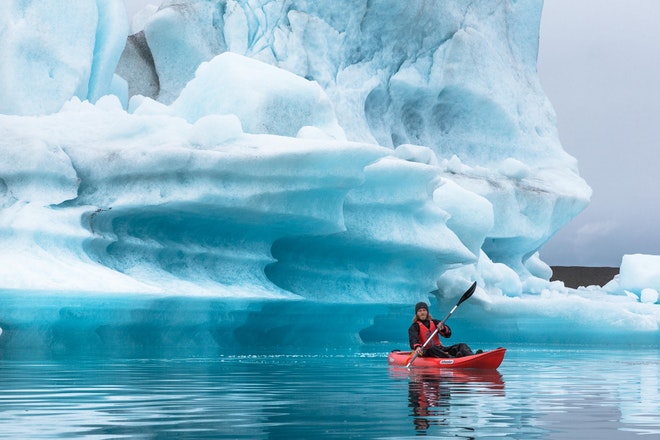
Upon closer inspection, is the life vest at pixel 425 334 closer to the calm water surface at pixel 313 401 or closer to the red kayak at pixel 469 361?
the red kayak at pixel 469 361

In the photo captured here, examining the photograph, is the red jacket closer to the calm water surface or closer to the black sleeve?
the black sleeve

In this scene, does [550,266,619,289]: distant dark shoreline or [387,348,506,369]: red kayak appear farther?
[550,266,619,289]: distant dark shoreline

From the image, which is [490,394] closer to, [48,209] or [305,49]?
[48,209]

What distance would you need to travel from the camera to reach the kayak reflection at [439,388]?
5.57 metres

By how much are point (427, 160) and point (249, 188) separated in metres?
6.47

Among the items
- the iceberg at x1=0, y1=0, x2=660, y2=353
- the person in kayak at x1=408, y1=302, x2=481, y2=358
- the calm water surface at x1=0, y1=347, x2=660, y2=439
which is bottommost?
the calm water surface at x1=0, y1=347, x2=660, y2=439

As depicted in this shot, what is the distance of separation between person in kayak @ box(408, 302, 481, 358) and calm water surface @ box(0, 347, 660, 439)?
0.48 m

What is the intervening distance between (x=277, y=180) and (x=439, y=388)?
6254 millimetres

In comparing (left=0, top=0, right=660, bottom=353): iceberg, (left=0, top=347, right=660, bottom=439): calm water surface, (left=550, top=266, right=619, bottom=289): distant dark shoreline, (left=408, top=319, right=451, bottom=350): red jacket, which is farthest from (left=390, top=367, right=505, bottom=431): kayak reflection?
(left=550, top=266, right=619, bottom=289): distant dark shoreline

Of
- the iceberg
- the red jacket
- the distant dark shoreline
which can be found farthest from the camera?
the distant dark shoreline

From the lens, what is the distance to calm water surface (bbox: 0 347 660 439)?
16.2 feet

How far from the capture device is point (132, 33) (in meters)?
24.4

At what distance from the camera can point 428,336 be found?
1137cm

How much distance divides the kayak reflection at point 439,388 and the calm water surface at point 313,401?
11 millimetres
